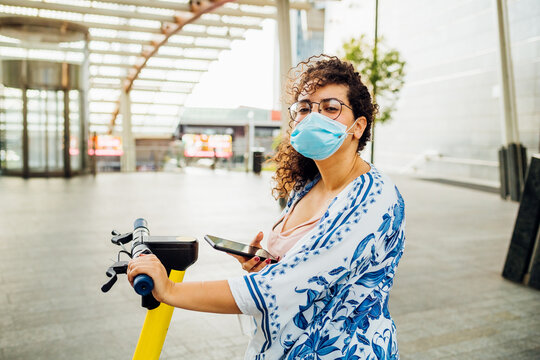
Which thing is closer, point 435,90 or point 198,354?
point 198,354

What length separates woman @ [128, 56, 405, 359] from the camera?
132 centimetres

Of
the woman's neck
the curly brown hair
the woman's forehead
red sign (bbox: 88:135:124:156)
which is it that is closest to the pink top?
the woman's neck

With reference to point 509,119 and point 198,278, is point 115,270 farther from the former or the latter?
point 509,119

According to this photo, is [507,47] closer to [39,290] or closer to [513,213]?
[513,213]

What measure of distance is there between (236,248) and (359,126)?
21.3 inches

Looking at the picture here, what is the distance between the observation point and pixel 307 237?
138 centimetres

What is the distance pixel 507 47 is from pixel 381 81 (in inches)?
127

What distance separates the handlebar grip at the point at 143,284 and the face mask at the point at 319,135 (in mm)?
599

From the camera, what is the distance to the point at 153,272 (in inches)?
49.8

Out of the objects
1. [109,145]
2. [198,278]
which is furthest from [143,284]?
[109,145]

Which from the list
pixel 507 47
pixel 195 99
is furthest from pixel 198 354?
pixel 195 99

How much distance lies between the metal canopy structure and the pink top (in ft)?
42.9

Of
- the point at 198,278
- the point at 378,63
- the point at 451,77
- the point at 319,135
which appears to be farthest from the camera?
the point at 451,77

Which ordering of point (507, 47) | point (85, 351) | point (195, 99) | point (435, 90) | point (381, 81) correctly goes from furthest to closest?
point (195, 99) → point (435, 90) → point (381, 81) → point (507, 47) → point (85, 351)
